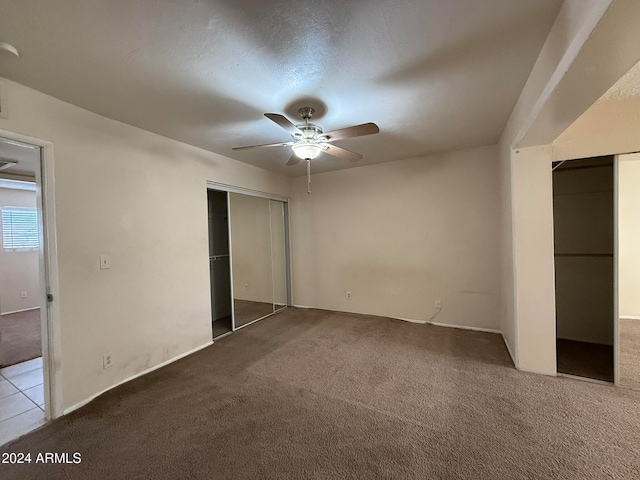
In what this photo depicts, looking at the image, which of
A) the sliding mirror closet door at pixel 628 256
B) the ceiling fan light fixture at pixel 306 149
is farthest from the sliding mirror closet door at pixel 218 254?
→ the sliding mirror closet door at pixel 628 256

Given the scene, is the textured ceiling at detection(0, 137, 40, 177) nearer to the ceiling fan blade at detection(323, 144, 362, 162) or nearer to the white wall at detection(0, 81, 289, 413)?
the white wall at detection(0, 81, 289, 413)

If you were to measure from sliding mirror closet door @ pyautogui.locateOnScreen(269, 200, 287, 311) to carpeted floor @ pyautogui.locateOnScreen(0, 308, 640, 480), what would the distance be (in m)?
1.82

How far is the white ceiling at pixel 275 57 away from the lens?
1.20m

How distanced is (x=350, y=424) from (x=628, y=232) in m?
2.74

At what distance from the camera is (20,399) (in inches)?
85.9

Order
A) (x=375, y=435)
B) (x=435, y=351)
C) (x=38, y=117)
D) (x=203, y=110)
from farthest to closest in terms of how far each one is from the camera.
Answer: (x=435, y=351)
(x=203, y=110)
(x=38, y=117)
(x=375, y=435)

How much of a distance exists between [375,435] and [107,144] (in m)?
3.09

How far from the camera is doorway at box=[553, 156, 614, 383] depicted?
2.80 m

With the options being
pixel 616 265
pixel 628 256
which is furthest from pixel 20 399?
pixel 628 256

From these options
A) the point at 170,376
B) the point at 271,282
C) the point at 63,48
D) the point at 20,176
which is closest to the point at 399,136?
the point at 63,48

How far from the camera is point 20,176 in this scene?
3.75 m

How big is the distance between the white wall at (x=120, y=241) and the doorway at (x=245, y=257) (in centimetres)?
55

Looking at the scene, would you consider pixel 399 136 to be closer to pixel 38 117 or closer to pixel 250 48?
pixel 250 48

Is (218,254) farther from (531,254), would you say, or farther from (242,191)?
(531,254)
